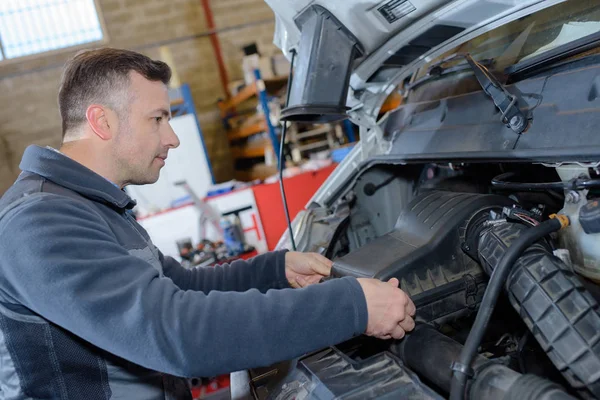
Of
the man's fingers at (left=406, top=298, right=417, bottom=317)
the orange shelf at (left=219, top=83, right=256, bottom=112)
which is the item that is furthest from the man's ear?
the orange shelf at (left=219, top=83, right=256, bottom=112)

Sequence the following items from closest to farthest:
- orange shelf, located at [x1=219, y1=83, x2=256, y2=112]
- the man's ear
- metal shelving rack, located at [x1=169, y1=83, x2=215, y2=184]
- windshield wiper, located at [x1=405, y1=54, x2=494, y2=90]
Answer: the man's ear, windshield wiper, located at [x1=405, y1=54, x2=494, y2=90], orange shelf, located at [x1=219, y1=83, x2=256, y2=112], metal shelving rack, located at [x1=169, y1=83, x2=215, y2=184]

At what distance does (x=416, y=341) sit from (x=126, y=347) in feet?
2.03

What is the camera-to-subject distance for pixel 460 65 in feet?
5.12

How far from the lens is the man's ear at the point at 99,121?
4.11ft

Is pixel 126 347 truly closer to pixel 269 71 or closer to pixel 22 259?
pixel 22 259

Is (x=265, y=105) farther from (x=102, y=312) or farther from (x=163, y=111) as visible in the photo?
(x=102, y=312)

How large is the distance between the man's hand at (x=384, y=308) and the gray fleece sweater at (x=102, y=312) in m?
0.03

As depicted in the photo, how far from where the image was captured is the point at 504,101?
1.20 m

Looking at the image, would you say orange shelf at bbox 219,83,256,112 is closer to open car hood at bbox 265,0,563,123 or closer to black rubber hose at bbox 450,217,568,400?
open car hood at bbox 265,0,563,123

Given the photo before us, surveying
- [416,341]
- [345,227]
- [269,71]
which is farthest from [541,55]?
[269,71]

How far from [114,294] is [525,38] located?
1269 millimetres

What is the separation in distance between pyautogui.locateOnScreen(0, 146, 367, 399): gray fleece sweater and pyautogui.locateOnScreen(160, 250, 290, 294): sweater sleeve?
1.51 ft

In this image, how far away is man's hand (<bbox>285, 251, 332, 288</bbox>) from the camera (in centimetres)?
151

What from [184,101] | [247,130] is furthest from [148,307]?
[184,101]
